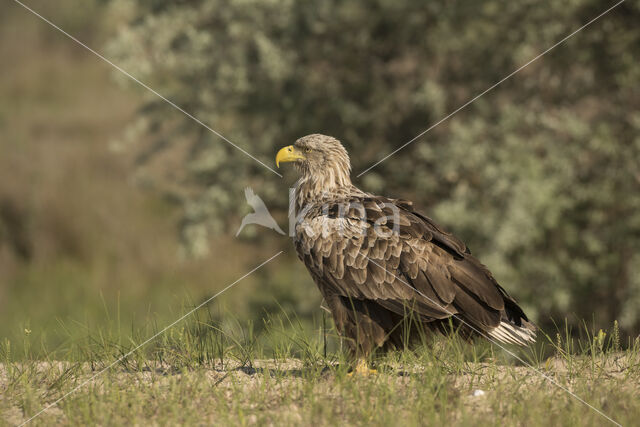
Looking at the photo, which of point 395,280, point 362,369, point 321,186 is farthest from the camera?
point 321,186

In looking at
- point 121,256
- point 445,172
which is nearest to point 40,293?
point 121,256

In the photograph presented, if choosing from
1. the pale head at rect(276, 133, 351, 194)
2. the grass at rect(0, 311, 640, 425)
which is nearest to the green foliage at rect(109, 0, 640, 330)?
the pale head at rect(276, 133, 351, 194)

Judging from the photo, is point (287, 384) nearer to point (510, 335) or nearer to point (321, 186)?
point (510, 335)

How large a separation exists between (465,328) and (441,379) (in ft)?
3.05

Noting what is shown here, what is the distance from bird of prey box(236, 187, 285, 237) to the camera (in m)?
9.22

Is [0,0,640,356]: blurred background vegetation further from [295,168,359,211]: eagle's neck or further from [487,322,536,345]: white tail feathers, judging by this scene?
[487,322,536,345]: white tail feathers

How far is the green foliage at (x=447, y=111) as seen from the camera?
879 cm

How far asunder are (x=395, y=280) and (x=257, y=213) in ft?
16.0

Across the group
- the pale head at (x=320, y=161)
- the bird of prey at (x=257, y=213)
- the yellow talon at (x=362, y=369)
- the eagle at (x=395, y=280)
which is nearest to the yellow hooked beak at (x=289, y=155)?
the pale head at (x=320, y=161)

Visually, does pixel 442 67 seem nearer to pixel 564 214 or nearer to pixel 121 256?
pixel 564 214

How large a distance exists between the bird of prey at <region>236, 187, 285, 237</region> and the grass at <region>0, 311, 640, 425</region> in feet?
13.7

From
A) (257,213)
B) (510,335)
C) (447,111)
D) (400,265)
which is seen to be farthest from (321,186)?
(447,111)

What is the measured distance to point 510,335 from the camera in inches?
191

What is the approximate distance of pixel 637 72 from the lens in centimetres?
902
